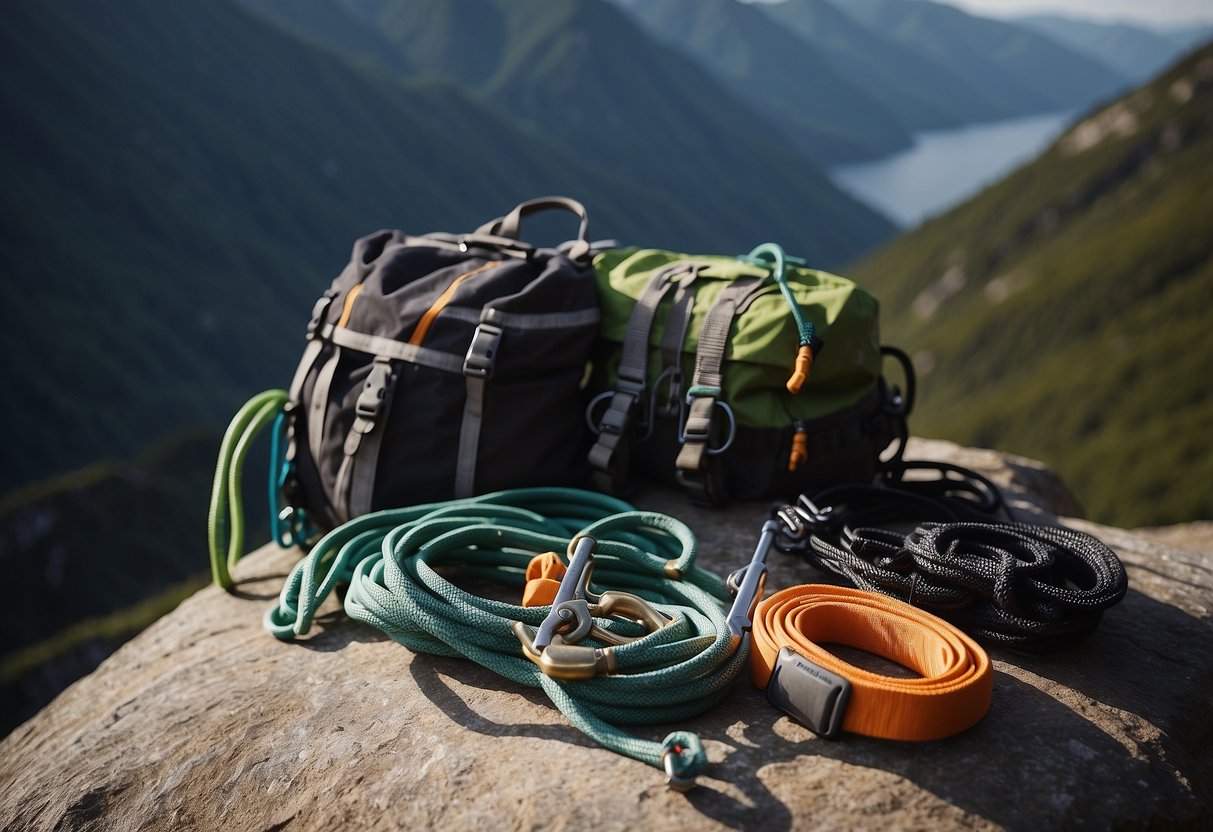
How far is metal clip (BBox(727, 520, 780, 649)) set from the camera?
3.12 m

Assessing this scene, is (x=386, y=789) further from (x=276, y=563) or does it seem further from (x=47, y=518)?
(x=47, y=518)

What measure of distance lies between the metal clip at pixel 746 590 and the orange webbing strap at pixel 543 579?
0.62 meters

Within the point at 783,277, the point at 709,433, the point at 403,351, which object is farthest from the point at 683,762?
the point at 783,277

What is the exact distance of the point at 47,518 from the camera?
57094mm

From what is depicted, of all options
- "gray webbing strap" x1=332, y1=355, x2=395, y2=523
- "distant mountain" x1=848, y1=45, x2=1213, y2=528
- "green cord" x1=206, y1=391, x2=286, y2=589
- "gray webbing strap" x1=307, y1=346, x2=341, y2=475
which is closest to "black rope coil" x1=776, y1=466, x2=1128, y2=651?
"gray webbing strap" x1=332, y1=355, x2=395, y2=523

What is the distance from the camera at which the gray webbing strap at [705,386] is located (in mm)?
4332

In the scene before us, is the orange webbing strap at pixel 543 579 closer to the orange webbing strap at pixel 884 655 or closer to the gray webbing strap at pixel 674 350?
the orange webbing strap at pixel 884 655

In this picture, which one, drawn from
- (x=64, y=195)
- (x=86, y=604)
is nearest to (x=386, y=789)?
(x=86, y=604)

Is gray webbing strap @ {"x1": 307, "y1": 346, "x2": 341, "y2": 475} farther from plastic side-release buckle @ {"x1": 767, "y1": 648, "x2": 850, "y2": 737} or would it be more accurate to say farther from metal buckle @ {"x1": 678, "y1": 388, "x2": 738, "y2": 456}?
plastic side-release buckle @ {"x1": 767, "y1": 648, "x2": 850, "y2": 737}

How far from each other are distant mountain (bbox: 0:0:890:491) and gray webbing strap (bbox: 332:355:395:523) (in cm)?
8195

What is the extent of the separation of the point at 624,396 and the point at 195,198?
132 m

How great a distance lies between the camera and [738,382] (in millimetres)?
4344

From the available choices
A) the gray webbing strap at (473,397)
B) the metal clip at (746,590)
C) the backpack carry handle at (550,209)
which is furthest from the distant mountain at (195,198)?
the metal clip at (746,590)

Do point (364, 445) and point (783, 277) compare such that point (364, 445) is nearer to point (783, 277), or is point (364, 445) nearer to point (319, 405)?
point (319, 405)
